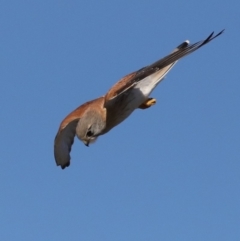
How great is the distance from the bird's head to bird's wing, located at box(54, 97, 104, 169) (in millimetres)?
444

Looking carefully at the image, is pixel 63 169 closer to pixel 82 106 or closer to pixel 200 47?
pixel 82 106

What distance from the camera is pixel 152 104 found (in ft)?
54.5

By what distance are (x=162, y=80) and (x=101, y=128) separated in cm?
142

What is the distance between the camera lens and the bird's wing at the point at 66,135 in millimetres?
17781

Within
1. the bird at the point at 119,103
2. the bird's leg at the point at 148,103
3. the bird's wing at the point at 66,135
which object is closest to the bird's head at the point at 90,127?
the bird at the point at 119,103

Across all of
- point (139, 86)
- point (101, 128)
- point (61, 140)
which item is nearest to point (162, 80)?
point (139, 86)

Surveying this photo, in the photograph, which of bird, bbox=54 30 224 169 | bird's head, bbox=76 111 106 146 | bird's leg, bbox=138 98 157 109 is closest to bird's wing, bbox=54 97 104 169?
bird, bbox=54 30 224 169

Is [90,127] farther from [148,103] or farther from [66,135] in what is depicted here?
[66,135]

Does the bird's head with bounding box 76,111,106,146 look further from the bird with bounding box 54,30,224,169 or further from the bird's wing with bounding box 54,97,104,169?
the bird's wing with bounding box 54,97,104,169

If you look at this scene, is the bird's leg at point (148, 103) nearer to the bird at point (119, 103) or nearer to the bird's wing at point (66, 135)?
the bird at point (119, 103)

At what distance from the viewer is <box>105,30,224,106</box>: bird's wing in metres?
14.5

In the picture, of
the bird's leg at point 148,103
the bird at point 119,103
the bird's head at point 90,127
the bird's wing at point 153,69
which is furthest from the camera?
the bird's head at point 90,127

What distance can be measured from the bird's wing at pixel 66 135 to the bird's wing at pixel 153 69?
3.36 ft

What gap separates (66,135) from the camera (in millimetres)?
18688
